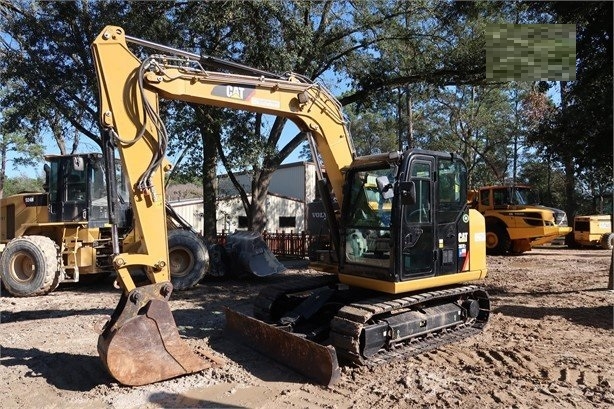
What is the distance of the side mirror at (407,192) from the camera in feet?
18.2

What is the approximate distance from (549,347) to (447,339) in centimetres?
128

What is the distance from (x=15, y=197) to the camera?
37.7 feet

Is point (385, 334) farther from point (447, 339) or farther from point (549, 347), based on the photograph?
point (549, 347)

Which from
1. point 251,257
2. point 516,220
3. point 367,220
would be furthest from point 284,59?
point 516,220

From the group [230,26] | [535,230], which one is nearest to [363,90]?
[230,26]

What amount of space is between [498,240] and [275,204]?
44.6 feet

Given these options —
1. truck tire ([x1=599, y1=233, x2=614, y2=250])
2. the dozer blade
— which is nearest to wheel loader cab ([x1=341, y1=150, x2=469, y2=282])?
the dozer blade

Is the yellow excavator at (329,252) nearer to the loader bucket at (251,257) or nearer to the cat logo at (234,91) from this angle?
the cat logo at (234,91)

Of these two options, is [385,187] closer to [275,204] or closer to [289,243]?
[289,243]

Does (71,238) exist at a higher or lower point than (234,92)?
lower

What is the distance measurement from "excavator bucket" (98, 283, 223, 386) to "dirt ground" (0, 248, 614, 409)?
133mm

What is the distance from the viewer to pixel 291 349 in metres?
5.38

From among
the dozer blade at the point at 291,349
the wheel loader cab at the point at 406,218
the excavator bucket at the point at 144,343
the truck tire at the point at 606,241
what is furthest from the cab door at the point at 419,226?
the truck tire at the point at 606,241

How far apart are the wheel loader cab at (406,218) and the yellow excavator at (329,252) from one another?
0.05ft
